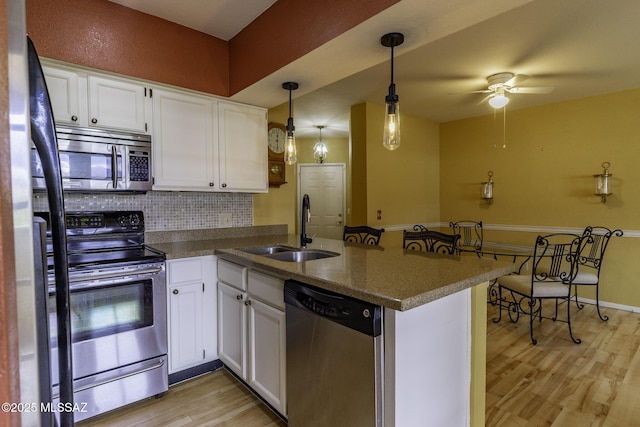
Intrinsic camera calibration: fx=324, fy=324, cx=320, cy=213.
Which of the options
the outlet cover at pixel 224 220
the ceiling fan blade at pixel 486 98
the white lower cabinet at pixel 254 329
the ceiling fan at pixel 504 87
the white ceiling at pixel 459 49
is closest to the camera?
the white ceiling at pixel 459 49

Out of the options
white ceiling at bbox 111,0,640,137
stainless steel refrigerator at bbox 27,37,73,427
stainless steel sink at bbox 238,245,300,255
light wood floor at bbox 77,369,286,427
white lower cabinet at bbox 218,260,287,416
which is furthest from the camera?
stainless steel sink at bbox 238,245,300,255

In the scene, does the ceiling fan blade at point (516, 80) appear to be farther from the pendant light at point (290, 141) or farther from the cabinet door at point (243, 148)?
the cabinet door at point (243, 148)

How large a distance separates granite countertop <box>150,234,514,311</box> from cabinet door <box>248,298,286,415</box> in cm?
27

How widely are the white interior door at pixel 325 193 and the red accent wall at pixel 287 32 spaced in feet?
12.9

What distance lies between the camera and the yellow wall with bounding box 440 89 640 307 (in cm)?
381

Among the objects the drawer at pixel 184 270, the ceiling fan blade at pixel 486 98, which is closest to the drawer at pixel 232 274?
the drawer at pixel 184 270

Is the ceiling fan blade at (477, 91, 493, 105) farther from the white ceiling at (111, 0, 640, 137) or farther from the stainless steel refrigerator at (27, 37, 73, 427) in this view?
the stainless steel refrigerator at (27, 37, 73, 427)

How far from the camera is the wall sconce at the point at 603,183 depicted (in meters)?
3.84

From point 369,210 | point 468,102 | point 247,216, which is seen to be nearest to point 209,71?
point 247,216

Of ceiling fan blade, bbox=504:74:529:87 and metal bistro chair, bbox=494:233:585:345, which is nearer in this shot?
metal bistro chair, bbox=494:233:585:345

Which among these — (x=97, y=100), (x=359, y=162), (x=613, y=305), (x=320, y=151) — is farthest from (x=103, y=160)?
(x=613, y=305)

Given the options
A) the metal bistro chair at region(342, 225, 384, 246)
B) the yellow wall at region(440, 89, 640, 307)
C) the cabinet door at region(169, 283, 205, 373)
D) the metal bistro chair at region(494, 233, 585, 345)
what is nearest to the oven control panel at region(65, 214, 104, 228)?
the cabinet door at region(169, 283, 205, 373)

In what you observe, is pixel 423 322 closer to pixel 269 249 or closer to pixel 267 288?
pixel 267 288

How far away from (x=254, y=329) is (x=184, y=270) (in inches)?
26.3
